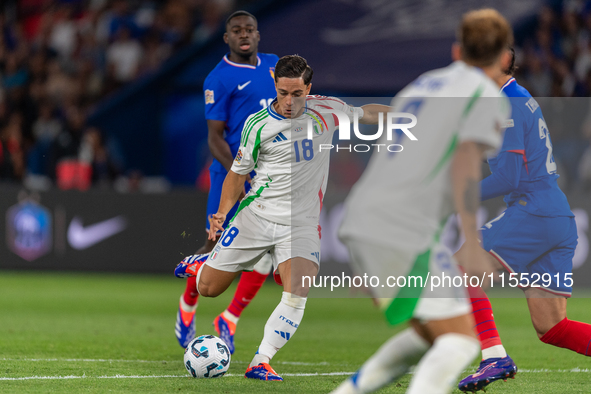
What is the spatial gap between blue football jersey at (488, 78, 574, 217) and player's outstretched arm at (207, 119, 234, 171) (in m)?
2.38

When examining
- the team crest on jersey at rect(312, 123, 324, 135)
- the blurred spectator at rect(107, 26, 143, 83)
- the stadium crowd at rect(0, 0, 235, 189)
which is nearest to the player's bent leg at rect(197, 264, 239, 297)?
the team crest on jersey at rect(312, 123, 324, 135)

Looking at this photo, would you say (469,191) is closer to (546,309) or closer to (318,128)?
(546,309)

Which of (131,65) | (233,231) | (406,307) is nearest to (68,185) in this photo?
(131,65)

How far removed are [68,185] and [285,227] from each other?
915cm

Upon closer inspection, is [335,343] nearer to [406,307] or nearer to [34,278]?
[406,307]

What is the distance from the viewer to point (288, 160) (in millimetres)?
5742

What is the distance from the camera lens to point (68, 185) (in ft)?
46.2

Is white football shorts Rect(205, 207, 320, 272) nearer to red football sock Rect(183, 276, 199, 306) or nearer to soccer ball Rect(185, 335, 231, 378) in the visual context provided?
soccer ball Rect(185, 335, 231, 378)

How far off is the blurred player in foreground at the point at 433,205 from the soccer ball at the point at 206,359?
235cm

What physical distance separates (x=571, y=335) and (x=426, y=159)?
257 centimetres

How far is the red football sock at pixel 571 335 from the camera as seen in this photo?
5.38m

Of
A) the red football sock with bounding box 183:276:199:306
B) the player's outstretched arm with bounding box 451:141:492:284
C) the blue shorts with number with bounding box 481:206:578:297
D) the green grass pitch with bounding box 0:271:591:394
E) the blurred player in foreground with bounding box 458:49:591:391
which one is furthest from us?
the red football sock with bounding box 183:276:199:306

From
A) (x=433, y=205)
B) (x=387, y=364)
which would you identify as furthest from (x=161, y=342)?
(x=433, y=205)

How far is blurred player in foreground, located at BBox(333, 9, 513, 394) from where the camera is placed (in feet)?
11.2
